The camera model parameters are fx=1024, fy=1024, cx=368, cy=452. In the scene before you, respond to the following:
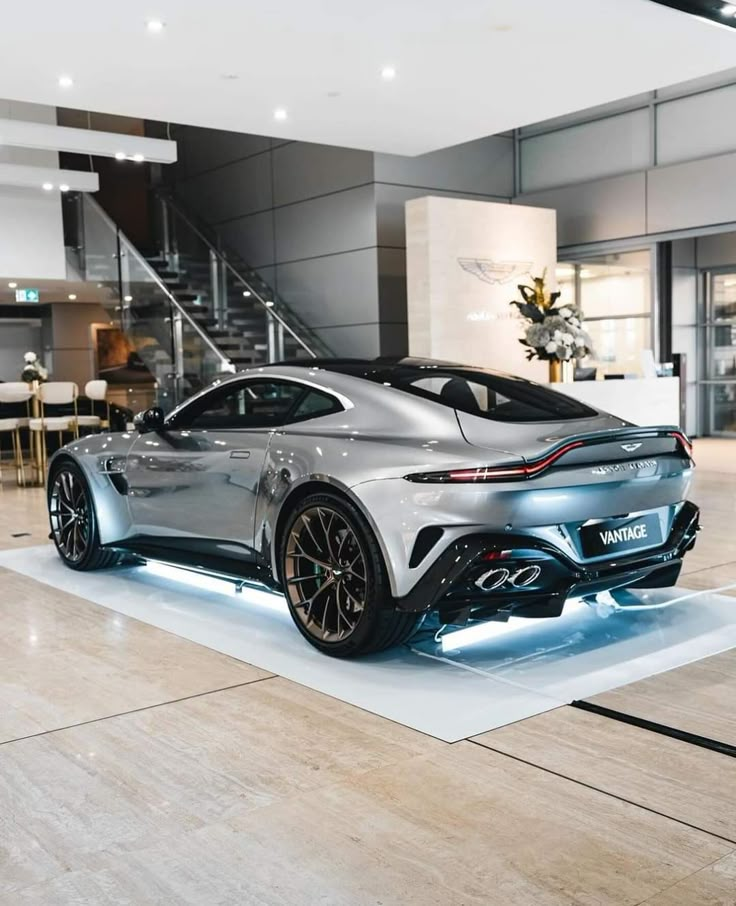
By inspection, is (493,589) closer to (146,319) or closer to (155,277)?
(146,319)

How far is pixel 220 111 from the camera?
10031 mm

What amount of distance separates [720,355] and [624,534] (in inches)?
512

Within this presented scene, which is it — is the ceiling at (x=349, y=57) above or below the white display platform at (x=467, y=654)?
above

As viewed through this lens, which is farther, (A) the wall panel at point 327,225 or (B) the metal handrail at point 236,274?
(B) the metal handrail at point 236,274

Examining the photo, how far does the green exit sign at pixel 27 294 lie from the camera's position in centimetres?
1614

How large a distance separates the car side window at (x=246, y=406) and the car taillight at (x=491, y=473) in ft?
3.33

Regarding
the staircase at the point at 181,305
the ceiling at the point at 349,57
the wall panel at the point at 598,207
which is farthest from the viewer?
the wall panel at the point at 598,207

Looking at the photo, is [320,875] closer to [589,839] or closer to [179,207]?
[589,839]

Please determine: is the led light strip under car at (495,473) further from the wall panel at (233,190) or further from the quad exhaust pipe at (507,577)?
the wall panel at (233,190)

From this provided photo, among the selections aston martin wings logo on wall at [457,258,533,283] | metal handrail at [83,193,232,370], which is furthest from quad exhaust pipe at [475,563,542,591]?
metal handrail at [83,193,232,370]

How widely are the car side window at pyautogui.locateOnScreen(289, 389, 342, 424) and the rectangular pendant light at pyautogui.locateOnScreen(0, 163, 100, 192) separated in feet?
32.1

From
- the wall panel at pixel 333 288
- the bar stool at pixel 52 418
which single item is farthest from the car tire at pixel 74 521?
the wall panel at pixel 333 288

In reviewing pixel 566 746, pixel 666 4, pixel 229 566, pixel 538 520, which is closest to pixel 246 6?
pixel 666 4

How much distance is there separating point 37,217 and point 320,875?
1288 centimetres
